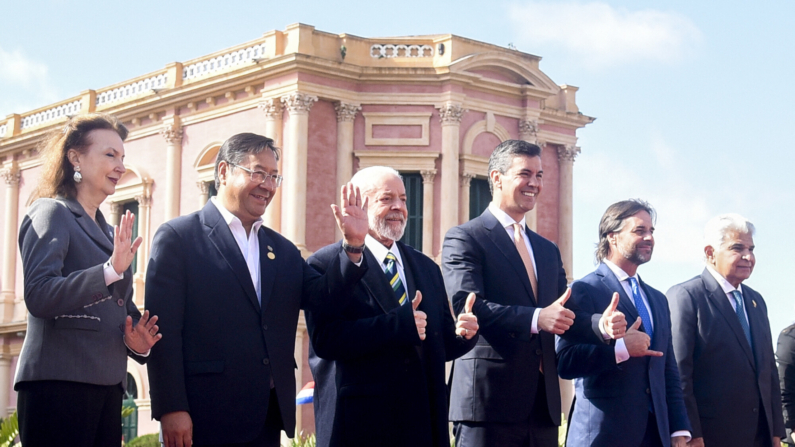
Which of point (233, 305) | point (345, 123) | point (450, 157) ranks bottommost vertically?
point (233, 305)

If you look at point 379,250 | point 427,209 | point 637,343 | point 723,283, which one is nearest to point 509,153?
point 379,250

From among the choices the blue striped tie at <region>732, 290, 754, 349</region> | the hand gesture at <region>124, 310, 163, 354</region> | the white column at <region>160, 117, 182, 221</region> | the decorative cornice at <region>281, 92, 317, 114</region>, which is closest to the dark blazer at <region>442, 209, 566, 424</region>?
the hand gesture at <region>124, 310, 163, 354</region>

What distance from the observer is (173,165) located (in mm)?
26359

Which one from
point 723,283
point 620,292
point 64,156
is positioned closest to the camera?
point 64,156

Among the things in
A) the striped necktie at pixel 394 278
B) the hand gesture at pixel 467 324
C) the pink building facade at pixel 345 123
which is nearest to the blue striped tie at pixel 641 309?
the hand gesture at pixel 467 324

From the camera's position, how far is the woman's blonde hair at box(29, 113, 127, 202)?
5.00 meters

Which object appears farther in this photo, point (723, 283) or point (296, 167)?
point (296, 167)

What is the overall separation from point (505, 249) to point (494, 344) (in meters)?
0.55

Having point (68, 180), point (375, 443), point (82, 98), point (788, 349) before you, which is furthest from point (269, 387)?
point (82, 98)

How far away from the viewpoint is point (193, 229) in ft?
16.7

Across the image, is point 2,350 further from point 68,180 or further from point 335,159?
point 68,180

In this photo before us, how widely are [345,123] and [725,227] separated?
57.2 feet

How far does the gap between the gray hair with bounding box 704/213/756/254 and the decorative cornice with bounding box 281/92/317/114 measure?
1685 cm

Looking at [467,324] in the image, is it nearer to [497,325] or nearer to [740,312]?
[497,325]
